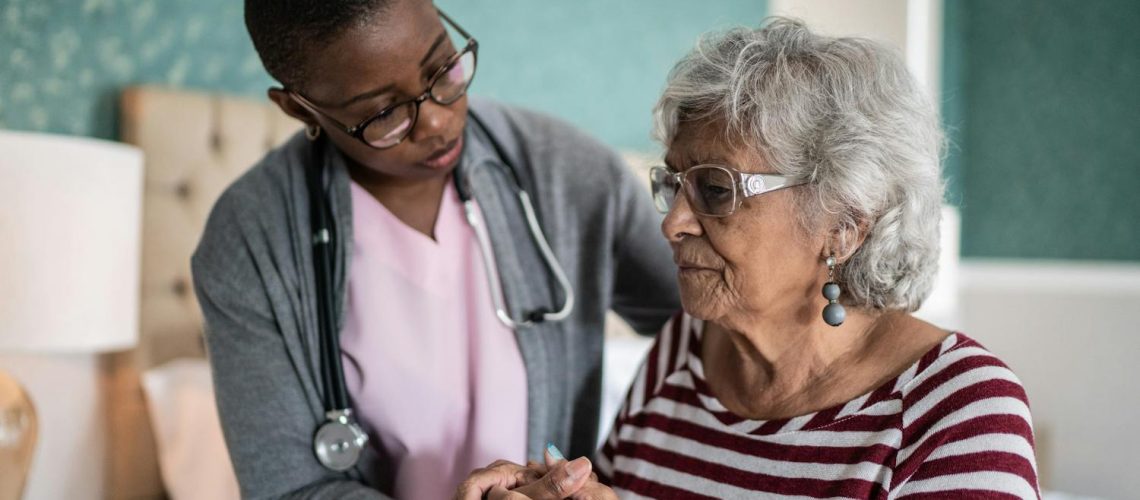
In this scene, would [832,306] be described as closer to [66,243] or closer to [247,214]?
[247,214]

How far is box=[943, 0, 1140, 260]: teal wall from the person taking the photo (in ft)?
14.4

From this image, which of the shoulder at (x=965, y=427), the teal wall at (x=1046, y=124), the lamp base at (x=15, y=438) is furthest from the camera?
the teal wall at (x=1046, y=124)

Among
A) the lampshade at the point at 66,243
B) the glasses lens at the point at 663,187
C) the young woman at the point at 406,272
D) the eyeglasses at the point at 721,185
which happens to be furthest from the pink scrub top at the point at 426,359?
the lampshade at the point at 66,243

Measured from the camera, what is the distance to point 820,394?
1.30 m

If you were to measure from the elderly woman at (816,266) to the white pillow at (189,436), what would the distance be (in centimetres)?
116

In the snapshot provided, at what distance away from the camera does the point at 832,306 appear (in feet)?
4.08

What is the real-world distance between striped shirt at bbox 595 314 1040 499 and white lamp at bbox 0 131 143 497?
114 centimetres

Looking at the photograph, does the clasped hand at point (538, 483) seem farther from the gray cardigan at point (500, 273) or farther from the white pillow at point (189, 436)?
the white pillow at point (189, 436)

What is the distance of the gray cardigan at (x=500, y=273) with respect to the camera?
4.82ft

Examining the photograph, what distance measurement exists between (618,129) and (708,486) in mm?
2578

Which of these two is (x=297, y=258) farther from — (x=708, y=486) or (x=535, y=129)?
(x=708, y=486)

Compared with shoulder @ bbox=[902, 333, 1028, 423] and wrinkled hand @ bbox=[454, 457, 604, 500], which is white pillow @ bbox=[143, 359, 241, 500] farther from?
shoulder @ bbox=[902, 333, 1028, 423]

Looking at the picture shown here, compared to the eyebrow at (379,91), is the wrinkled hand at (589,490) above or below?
below

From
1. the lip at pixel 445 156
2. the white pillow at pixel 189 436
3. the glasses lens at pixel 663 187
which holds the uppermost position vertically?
the lip at pixel 445 156
